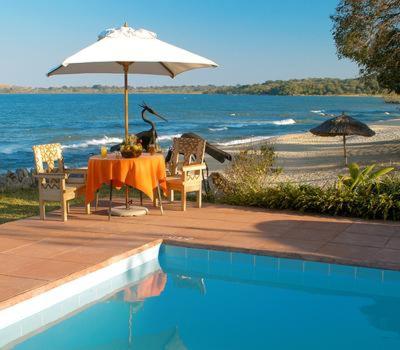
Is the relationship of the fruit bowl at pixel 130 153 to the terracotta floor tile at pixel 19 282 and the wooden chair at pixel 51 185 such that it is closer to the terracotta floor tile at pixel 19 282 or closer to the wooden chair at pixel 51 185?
the wooden chair at pixel 51 185

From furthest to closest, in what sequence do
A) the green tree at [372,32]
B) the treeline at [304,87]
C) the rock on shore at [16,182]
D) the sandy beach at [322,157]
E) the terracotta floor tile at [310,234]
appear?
the treeline at [304,87], the sandy beach at [322,157], the green tree at [372,32], the rock on shore at [16,182], the terracotta floor tile at [310,234]

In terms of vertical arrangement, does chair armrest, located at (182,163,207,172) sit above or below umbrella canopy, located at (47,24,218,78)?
below

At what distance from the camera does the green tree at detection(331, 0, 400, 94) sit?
1465 cm

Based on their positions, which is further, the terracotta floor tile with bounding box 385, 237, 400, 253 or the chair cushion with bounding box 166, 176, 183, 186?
the chair cushion with bounding box 166, 176, 183, 186

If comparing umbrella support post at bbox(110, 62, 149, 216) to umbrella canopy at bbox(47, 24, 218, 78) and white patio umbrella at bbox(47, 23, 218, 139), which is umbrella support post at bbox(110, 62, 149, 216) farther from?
umbrella canopy at bbox(47, 24, 218, 78)

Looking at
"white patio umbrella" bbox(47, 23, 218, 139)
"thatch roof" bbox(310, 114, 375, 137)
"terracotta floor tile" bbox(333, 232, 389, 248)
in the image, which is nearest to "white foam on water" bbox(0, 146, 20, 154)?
"thatch roof" bbox(310, 114, 375, 137)

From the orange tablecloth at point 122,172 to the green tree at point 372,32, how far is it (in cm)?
990

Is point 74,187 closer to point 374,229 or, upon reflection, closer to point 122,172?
point 122,172

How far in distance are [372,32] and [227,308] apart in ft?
39.8

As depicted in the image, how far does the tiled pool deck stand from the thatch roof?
27.9 feet

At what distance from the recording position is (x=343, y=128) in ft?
51.1

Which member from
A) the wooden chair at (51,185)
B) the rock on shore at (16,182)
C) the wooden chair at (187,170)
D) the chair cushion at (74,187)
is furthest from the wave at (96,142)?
the chair cushion at (74,187)

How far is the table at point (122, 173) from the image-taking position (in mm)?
6969

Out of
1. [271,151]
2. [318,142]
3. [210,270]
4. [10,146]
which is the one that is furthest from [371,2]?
[10,146]
